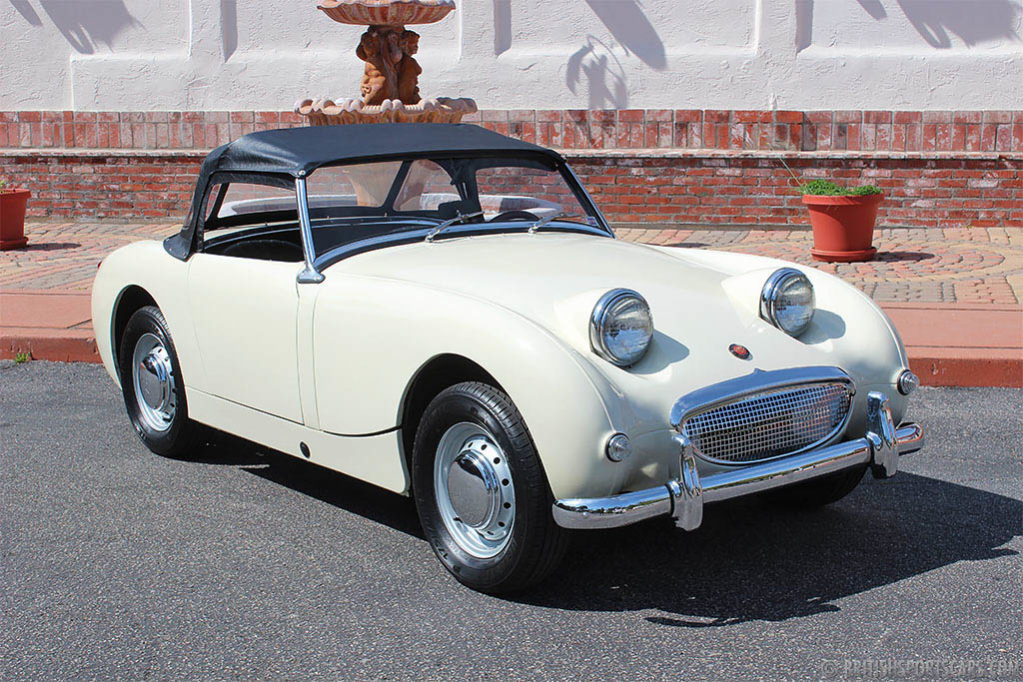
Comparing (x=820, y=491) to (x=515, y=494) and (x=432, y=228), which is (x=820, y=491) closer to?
(x=515, y=494)

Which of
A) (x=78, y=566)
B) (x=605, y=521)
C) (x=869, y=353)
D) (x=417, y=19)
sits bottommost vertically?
(x=78, y=566)

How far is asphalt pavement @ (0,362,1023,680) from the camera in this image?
10.4ft

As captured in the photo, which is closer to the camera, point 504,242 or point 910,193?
point 504,242

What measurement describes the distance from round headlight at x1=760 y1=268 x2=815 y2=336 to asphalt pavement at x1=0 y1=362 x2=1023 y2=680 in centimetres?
73

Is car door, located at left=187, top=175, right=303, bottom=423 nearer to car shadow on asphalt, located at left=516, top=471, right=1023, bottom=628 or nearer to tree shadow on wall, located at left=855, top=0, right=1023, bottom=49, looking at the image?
car shadow on asphalt, located at left=516, top=471, right=1023, bottom=628

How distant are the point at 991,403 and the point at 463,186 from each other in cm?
295

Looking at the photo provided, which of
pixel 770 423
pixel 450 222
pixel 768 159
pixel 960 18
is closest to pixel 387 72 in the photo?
pixel 768 159

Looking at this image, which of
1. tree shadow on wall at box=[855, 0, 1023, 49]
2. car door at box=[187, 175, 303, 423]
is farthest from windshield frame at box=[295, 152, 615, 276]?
tree shadow on wall at box=[855, 0, 1023, 49]

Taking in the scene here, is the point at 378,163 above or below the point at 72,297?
above

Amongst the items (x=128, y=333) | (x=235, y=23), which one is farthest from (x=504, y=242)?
(x=235, y=23)

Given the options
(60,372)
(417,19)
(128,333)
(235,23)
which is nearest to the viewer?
(128,333)

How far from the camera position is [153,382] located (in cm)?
514

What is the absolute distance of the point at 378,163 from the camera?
182 inches

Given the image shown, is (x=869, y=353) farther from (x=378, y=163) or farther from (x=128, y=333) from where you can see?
(x=128, y=333)
